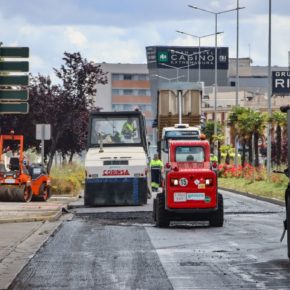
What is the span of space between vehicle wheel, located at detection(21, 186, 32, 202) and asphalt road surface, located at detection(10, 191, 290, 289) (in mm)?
11130

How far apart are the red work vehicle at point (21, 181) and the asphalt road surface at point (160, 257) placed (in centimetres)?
1122

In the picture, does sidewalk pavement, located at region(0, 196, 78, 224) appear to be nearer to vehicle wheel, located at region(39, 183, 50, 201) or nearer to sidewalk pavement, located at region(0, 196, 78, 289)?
sidewalk pavement, located at region(0, 196, 78, 289)

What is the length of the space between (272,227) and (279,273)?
9.76m

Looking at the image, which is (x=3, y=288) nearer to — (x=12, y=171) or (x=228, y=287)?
(x=228, y=287)

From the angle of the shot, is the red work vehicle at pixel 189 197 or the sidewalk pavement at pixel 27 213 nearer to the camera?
the red work vehicle at pixel 189 197

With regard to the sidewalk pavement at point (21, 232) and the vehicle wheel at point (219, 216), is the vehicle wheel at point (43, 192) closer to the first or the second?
the sidewalk pavement at point (21, 232)

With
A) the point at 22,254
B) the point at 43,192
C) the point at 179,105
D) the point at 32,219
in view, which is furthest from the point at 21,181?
the point at 22,254

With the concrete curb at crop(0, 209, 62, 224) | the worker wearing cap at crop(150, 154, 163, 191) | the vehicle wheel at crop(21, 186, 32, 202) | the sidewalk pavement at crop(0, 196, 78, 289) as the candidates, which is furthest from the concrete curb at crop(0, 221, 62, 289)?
the worker wearing cap at crop(150, 154, 163, 191)

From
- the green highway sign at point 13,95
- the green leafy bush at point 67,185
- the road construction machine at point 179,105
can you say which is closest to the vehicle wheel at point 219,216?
the green highway sign at point 13,95

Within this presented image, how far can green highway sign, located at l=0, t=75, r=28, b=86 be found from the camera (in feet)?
68.4

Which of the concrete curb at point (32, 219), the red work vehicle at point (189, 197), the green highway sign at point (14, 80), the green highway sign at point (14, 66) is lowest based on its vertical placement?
the concrete curb at point (32, 219)

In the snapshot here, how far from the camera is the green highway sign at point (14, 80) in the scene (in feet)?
68.4

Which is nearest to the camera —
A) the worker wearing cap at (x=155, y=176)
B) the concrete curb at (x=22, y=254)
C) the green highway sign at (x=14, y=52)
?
the concrete curb at (x=22, y=254)

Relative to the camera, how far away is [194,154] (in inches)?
983
